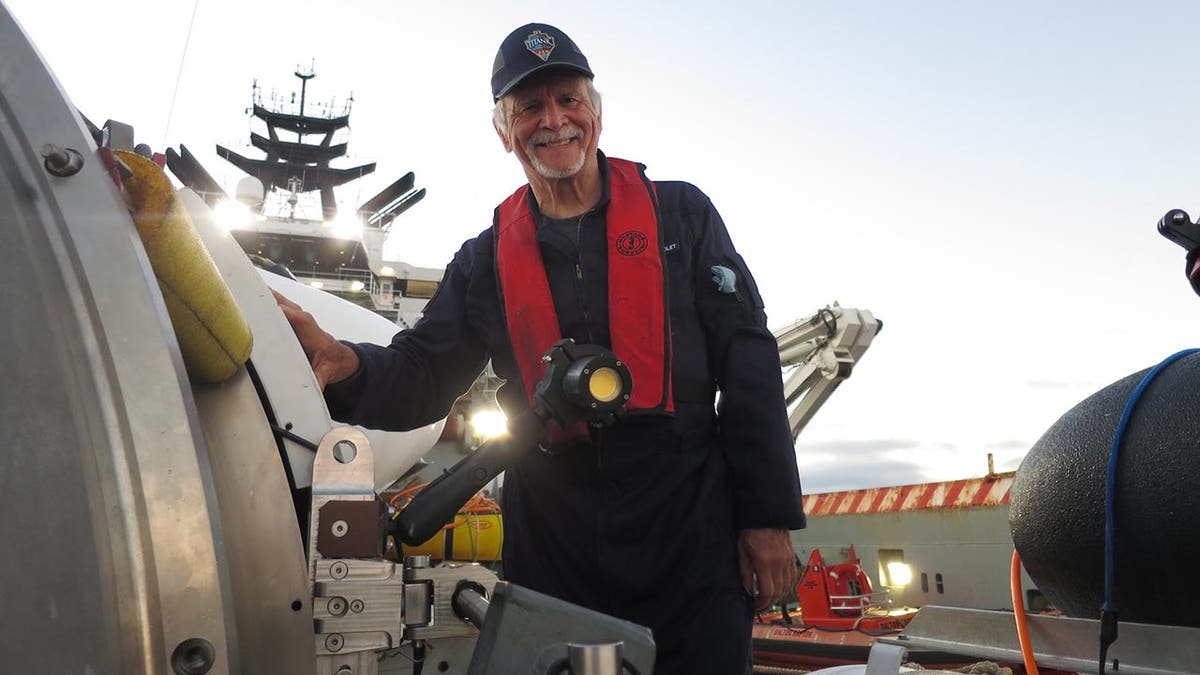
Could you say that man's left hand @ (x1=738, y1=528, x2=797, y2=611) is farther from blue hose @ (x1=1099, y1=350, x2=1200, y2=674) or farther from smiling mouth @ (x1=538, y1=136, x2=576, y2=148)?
smiling mouth @ (x1=538, y1=136, x2=576, y2=148)

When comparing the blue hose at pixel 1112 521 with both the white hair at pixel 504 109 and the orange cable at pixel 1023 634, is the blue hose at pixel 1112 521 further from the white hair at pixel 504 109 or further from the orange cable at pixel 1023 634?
the white hair at pixel 504 109

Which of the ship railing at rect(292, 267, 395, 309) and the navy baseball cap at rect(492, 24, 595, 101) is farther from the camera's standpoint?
the ship railing at rect(292, 267, 395, 309)

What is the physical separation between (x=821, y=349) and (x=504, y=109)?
788cm

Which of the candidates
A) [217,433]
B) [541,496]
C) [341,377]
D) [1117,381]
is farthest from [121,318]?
[1117,381]

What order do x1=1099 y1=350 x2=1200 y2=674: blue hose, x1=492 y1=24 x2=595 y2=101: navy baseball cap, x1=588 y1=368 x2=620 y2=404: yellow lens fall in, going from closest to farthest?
x1=1099 y1=350 x2=1200 y2=674: blue hose, x1=588 y1=368 x2=620 y2=404: yellow lens, x1=492 y1=24 x2=595 y2=101: navy baseball cap

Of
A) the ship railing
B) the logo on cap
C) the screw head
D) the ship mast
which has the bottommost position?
the screw head

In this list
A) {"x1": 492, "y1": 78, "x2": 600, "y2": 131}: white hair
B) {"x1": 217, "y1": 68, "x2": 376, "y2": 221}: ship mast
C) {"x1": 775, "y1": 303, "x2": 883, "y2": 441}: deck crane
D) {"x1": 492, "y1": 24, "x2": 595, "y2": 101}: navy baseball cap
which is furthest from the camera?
{"x1": 217, "y1": 68, "x2": 376, "y2": 221}: ship mast

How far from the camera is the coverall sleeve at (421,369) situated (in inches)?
68.4

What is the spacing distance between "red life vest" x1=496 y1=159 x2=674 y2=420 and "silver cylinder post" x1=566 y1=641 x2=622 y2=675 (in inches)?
35.5

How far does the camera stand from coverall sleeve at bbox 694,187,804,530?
171 centimetres

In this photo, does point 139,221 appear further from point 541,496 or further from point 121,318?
point 541,496

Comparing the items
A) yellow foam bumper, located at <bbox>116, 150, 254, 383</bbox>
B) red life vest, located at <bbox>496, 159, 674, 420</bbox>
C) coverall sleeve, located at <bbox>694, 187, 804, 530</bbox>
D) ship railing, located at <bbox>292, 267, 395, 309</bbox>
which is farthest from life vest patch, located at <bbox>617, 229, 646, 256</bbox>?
ship railing, located at <bbox>292, 267, 395, 309</bbox>

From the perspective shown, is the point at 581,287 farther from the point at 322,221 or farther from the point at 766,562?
the point at 322,221

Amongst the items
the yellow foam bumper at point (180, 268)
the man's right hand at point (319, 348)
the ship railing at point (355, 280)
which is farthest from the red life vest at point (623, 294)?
the ship railing at point (355, 280)
